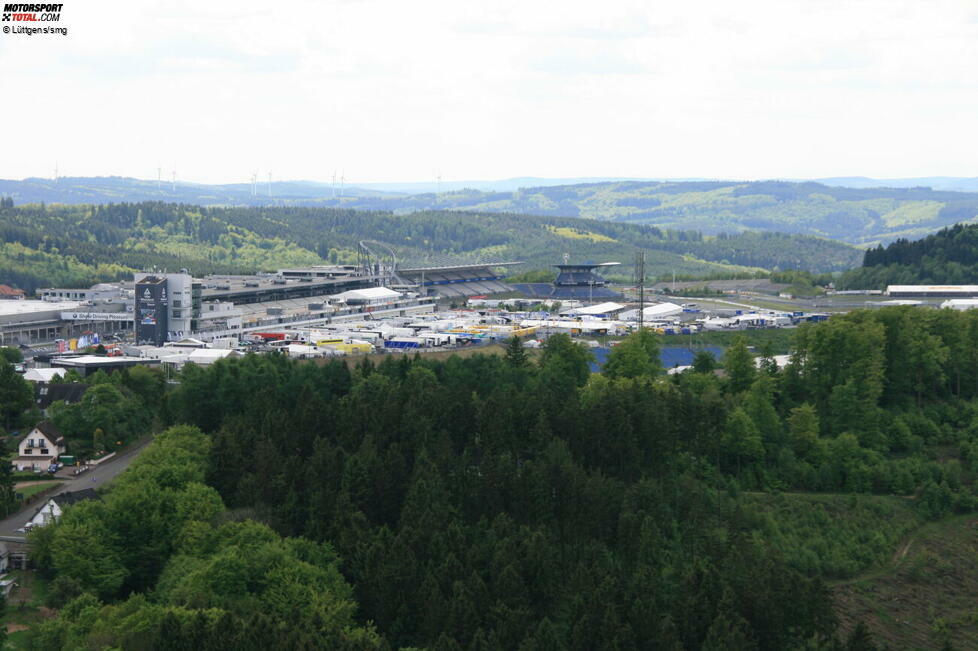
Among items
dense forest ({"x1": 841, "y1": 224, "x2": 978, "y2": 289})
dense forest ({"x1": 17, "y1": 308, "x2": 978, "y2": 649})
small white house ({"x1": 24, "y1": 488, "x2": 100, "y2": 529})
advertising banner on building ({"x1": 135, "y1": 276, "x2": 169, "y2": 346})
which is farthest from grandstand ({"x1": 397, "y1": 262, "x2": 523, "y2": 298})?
small white house ({"x1": 24, "y1": 488, "x2": 100, "y2": 529})

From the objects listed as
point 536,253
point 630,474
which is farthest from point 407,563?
point 536,253

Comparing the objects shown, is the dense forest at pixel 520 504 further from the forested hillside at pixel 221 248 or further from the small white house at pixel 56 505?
the forested hillside at pixel 221 248

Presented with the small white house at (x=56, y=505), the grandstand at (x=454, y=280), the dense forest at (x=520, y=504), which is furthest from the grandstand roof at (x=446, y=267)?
the small white house at (x=56, y=505)

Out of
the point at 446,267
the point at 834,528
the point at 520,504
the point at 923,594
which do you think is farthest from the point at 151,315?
the point at 923,594

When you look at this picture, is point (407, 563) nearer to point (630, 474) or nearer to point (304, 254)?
point (630, 474)

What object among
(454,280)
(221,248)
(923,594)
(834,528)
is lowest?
(923,594)

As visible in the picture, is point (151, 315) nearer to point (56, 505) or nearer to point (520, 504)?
point (56, 505)

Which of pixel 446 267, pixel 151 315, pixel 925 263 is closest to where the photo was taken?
pixel 151 315
